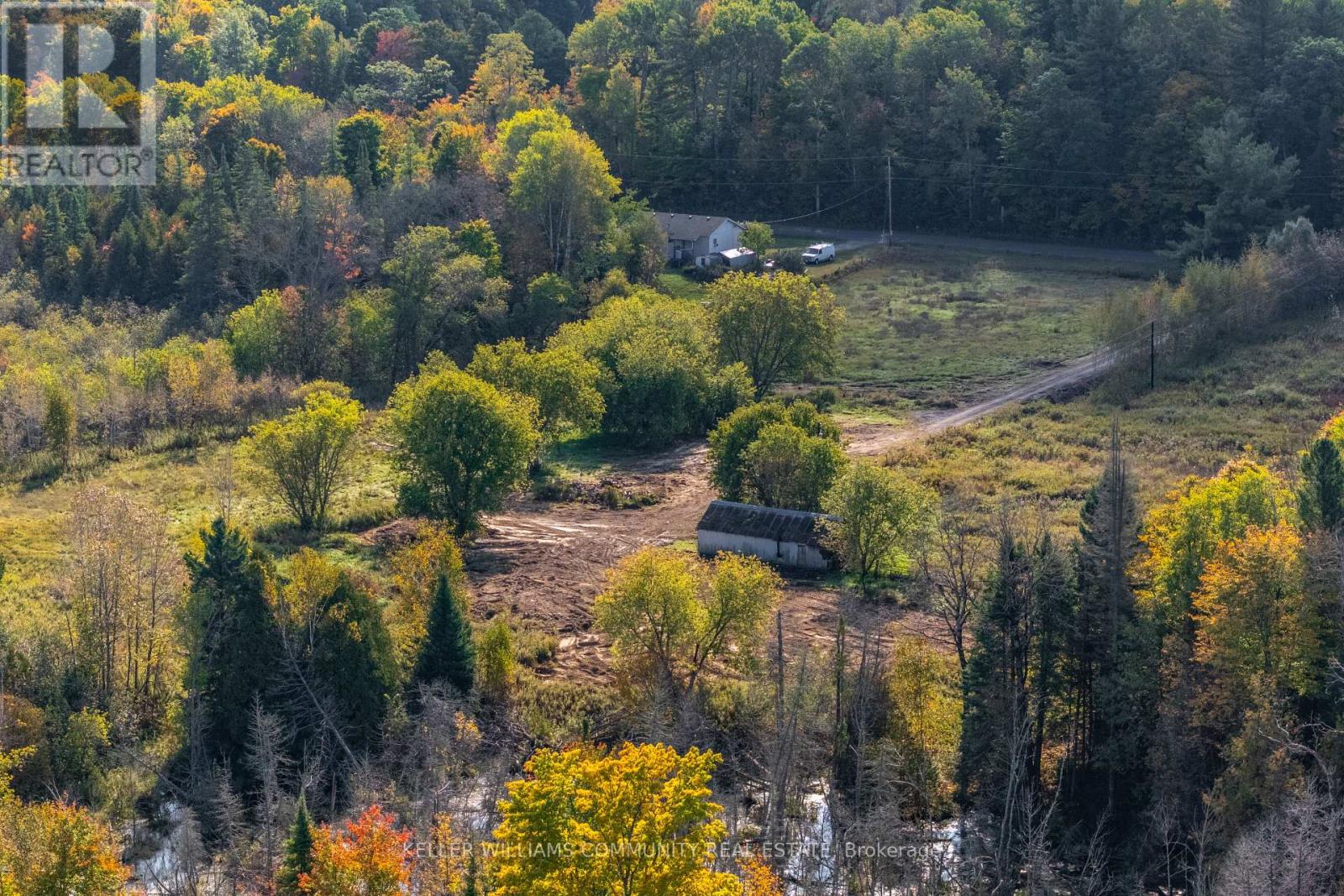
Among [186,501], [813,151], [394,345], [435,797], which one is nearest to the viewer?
[435,797]

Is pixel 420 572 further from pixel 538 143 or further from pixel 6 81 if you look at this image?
pixel 6 81

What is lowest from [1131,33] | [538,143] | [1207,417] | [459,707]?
[459,707]

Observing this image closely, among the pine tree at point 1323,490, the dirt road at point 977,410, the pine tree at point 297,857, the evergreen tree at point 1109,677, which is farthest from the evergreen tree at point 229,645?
the dirt road at point 977,410

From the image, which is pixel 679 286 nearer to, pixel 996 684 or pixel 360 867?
→ pixel 996 684

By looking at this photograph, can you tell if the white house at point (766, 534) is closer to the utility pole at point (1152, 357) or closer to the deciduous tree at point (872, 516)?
the deciduous tree at point (872, 516)

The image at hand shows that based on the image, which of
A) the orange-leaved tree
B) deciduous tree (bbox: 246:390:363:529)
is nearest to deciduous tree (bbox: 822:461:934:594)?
deciduous tree (bbox: 246:390:363:529)

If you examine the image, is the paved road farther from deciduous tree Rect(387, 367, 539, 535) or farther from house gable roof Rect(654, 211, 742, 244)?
deciduous tree Rect(387, 367, 539, 535)

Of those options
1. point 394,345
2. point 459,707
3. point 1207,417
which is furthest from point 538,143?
point 459,707

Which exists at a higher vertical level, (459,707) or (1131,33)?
(1131,33)
